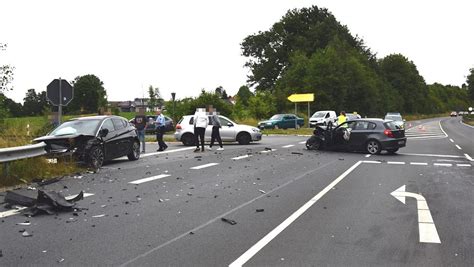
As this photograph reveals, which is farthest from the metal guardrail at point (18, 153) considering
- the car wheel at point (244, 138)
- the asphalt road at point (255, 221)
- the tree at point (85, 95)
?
the tree at point (85, 95)

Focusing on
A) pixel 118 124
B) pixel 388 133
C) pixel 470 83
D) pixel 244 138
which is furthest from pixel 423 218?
pixel 470 83

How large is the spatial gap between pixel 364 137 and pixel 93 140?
10.9 metres

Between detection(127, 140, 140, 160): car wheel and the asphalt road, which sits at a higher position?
detection(127, 140, 140, 160): car wheel

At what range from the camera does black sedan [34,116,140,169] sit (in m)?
13.0

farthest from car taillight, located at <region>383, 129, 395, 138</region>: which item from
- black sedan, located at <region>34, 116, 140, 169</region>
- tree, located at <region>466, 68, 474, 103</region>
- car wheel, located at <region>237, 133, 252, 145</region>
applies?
tree, located at <region>466, 68, 474, 103</region>

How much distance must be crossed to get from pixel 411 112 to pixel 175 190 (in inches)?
4187

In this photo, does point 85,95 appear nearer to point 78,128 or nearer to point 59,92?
point 59,92

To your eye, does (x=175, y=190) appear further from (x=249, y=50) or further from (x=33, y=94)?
(x=33, y=94)

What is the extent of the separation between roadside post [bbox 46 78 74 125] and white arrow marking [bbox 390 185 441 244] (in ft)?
34.7

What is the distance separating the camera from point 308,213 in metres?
7.43

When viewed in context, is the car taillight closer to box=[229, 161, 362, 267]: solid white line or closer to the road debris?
box=[229, 161, 362, 267]: solid white line

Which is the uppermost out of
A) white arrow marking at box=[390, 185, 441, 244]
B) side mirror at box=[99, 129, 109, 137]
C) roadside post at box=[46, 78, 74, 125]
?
roadside post at box=[46, 78, 74, 125]

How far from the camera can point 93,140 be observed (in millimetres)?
13422

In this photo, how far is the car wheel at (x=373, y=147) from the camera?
61.1 feet
